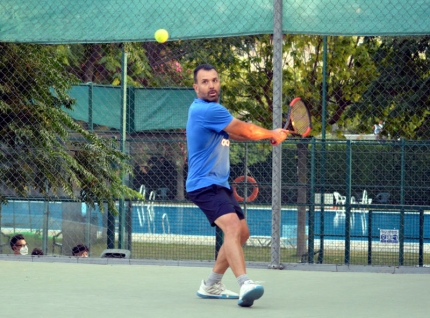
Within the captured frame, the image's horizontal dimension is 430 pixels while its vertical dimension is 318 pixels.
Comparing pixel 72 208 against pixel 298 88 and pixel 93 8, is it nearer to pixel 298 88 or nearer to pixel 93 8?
pixel 298 88

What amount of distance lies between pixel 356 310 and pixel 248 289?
68 cm

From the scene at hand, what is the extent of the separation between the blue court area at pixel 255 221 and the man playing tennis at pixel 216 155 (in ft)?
20.4

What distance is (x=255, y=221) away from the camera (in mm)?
13734

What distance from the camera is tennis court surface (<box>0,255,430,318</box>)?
5262 mm

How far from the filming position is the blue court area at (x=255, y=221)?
12148 millimetres

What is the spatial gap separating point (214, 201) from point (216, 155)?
291mm

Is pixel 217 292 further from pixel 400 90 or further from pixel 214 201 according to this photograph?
pixel 400 90

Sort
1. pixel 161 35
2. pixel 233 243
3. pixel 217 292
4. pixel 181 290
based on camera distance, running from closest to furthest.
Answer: pixel 233 243, pixel 217 292, pixel 181 290, pixel 161 35

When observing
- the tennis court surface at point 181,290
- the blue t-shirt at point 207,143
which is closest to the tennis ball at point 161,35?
the tennis court surface at point 181,290

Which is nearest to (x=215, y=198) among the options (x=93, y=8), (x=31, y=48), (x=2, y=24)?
(x=93, y=8)

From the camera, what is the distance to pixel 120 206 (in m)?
11.8

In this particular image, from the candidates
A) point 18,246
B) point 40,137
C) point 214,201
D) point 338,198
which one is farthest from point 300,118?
point 338,198

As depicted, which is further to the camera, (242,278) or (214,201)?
(214,201)

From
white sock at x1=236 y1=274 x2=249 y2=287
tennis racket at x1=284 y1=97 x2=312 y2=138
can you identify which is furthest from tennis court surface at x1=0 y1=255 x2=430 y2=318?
tennis racket at x1=284 y1=97 x2=312 y2=138
